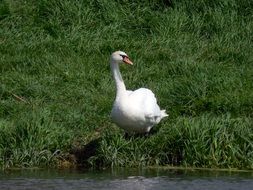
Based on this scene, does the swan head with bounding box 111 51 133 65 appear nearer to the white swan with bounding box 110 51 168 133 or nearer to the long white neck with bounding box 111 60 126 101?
the long white neck with bounding box 111 60 126 101

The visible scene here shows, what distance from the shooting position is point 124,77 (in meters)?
16.6

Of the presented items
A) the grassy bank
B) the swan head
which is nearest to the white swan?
the grassy bank

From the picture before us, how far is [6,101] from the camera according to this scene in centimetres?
1537

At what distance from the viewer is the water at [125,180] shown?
12039mm

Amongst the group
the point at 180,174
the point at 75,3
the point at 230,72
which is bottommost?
the point at 180,174

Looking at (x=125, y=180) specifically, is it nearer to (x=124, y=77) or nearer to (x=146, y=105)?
(x=146, y=105)

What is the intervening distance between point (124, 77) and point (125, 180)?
14.3 feet

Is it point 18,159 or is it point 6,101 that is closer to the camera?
point 18,159

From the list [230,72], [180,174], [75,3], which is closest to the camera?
[180,174]

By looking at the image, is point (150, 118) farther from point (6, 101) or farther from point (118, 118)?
point (6, 101)

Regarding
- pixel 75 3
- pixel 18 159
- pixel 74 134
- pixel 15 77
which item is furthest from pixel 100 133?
pixel 75 3

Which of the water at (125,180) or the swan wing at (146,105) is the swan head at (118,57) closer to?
the swan wing at (146,105)

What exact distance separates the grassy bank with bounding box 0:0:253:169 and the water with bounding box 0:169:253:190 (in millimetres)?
A: 324

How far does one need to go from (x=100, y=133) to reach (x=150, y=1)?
5296 millimetres
